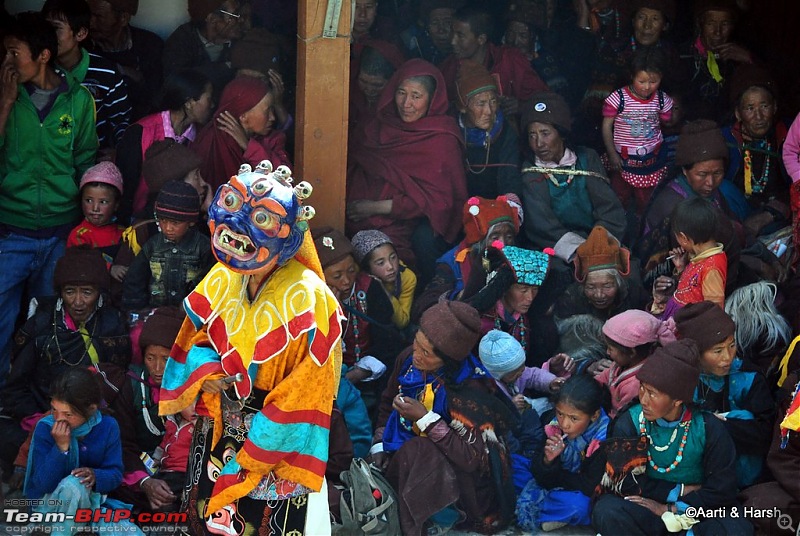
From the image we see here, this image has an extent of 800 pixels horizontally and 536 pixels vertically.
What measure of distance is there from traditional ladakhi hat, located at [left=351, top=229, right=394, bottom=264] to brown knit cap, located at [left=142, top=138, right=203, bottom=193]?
944mm

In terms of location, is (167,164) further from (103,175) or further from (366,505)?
(366,505)

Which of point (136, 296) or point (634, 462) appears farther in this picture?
point (136, 296)

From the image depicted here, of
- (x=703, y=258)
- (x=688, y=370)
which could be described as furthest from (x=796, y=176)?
(x=688, y=370)

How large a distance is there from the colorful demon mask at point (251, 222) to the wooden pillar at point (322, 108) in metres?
1.79

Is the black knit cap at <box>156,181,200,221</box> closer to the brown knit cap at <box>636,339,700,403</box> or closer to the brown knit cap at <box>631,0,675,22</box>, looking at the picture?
the brown knit cap at <box>636,339,700,403</box>

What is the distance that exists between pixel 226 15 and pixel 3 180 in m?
1.68

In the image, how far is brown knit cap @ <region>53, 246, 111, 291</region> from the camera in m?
7.19

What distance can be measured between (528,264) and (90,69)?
2695 millimetres

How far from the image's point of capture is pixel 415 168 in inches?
322

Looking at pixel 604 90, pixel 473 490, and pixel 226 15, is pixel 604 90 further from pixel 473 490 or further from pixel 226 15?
pixel 473 490

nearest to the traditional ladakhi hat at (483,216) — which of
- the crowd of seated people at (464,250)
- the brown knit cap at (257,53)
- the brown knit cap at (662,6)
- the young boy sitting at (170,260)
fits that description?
the crowd of seated people at (464,250)

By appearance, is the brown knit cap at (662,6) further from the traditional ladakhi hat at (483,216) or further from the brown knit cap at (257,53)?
the brown knit cap at (257,53)

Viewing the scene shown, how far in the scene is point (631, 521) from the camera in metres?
6.77

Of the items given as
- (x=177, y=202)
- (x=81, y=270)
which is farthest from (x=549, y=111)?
(x=81, y=270)
